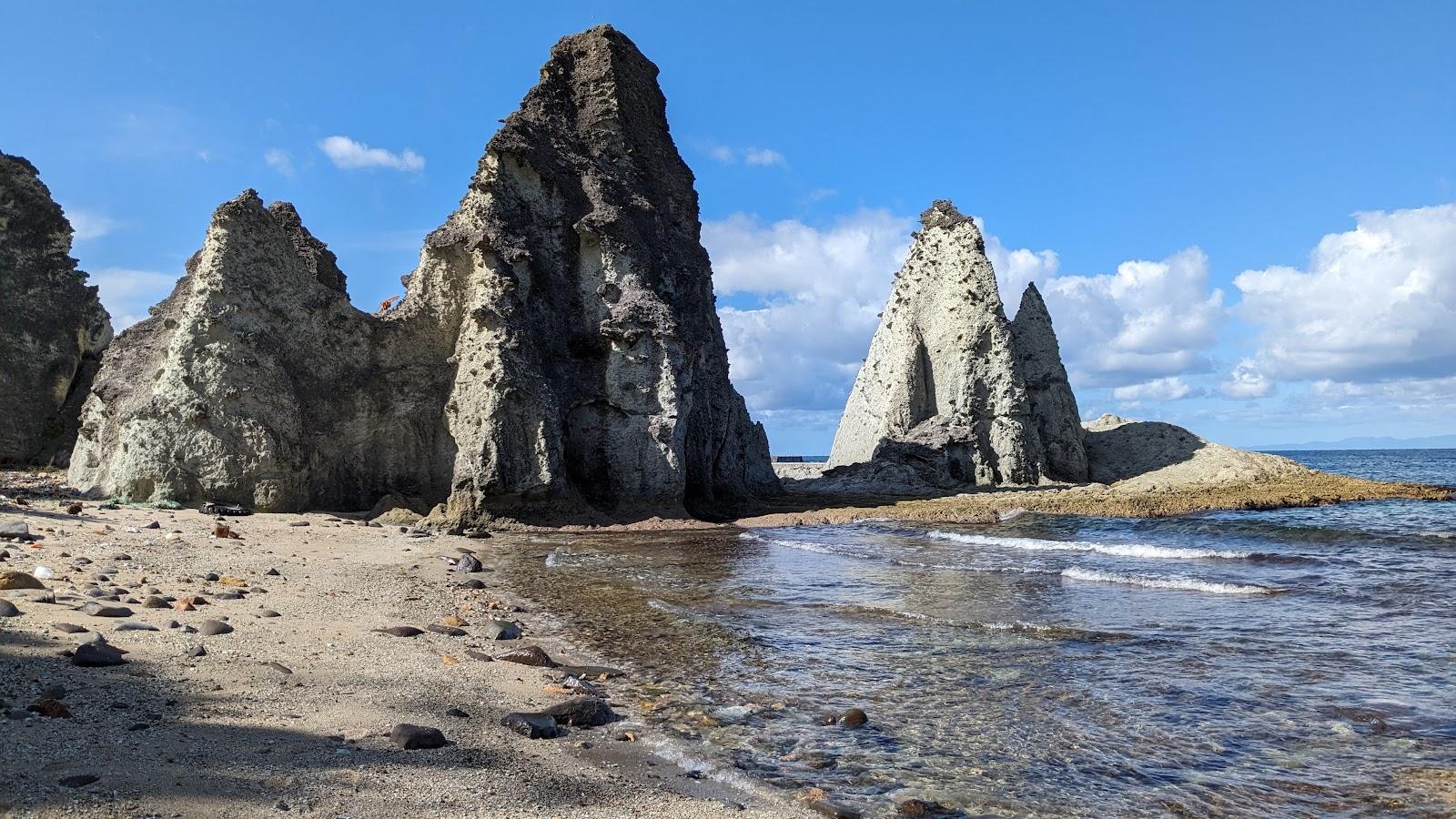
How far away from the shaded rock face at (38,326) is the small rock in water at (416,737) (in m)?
23.3

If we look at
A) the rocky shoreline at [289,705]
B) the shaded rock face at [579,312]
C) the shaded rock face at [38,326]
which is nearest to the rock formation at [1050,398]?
the shaded rock face at [579,312]

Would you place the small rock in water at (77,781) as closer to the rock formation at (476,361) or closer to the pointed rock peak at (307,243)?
the rock formation at (476,361)

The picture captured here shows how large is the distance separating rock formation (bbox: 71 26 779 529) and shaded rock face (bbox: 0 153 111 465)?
317 inches

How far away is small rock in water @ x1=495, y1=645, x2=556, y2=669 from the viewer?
6762 mm

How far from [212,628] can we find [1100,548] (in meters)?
14.4

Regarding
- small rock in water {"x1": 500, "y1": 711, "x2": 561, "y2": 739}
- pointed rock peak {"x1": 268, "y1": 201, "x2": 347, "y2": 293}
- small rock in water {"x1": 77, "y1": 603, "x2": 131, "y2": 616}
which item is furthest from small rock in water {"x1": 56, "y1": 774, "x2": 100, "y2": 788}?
pointed rock peak {"x1": 268, "y1": 201, "x2": 347, "y2": 293}

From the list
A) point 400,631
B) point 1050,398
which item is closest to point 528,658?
point 400,631

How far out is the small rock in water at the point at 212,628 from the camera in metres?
6.09

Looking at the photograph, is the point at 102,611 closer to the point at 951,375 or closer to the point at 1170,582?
the point at 1170,582

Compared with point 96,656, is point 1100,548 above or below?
below

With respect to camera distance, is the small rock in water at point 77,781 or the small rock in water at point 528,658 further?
the small rock in water at point 528,658

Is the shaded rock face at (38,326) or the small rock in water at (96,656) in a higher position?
the shaded rock face at (38,326)

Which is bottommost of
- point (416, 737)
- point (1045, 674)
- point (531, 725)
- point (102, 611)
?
point (1045, 674)

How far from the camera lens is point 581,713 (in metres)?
5.38
